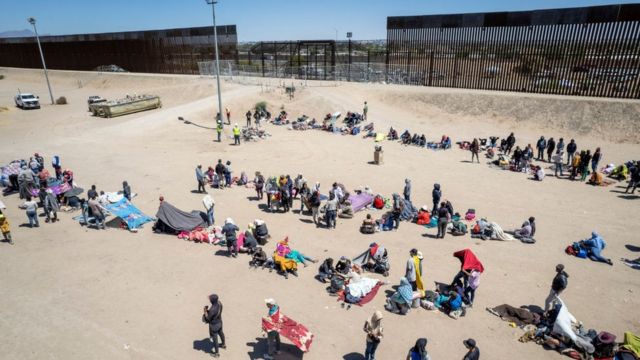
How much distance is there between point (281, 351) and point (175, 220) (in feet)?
24.2

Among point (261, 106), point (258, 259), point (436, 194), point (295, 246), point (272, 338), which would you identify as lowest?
point (295, 246)

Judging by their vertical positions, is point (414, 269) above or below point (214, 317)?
below

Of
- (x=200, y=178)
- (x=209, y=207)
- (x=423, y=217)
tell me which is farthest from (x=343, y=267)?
(x=200, y=178)

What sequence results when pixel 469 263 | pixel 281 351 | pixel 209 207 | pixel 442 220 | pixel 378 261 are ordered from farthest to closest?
pixel 209 207
pixel 442 220
pixel 378 261
pixel 469 263
pixel 281 351

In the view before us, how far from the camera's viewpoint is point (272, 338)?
26.0 feet

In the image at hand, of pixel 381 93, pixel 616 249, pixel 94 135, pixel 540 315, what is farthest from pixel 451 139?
pixel 94 135

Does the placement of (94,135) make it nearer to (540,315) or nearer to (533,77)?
(540,315)

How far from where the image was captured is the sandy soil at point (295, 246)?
8.87m

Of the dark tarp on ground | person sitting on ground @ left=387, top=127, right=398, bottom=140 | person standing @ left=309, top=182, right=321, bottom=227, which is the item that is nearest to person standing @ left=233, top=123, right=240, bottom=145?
person sitting on ground @ left=387, top=127, right=398, bottom=140

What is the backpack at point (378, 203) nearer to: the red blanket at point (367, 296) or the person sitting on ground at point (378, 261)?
the person sitting on ground at point (378, 261)

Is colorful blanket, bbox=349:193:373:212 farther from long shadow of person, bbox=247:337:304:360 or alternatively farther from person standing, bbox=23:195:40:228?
person standing, bbox=23:195:40:228

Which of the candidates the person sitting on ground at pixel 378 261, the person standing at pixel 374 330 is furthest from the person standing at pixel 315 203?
the person standing at pixel 374 330

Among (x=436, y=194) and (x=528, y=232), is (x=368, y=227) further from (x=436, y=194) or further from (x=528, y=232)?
(x=528, y=232)

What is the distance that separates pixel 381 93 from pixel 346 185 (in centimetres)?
2089
